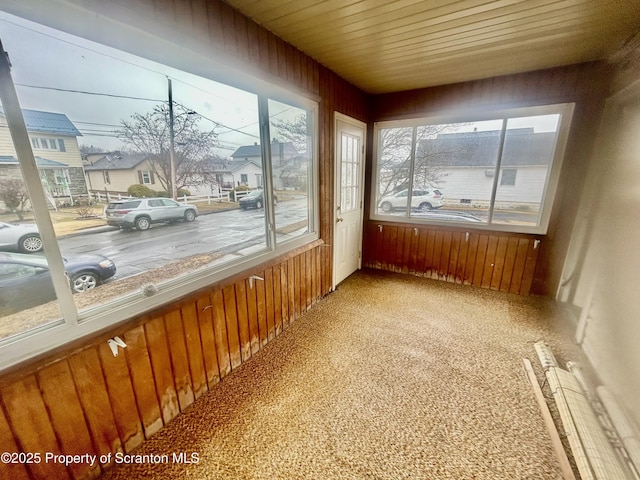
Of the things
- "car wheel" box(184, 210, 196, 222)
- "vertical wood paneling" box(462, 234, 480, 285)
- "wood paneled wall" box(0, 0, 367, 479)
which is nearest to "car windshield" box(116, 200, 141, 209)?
"car wheel" box(184, 210, 196, 222)

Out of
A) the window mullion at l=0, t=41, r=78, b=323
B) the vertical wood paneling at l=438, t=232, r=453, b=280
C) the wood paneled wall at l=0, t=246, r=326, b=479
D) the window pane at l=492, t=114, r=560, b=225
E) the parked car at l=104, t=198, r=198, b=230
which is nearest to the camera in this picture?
the window mullion at l=0, t=41, r=78, b=323

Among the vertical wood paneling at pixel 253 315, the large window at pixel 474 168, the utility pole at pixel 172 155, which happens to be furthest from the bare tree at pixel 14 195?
the large window at pixel 474 168

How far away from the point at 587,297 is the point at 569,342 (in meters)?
0.41

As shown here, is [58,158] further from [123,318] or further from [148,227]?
[123,318]

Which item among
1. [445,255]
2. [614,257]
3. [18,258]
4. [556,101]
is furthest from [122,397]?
[556,101]

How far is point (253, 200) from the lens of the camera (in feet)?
6.33

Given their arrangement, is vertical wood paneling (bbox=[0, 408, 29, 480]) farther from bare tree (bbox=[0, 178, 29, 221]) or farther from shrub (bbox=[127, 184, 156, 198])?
shrub (bbox=[127, 184, 156, 198])

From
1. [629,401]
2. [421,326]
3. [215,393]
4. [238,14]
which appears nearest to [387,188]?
[421,326]

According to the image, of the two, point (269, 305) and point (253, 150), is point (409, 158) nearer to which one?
point (253, 150)

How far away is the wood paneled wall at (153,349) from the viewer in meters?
1.00

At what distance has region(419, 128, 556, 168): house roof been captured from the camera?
2.64 metres

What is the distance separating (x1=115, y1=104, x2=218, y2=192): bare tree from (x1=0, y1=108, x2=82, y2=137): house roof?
0.53 ft

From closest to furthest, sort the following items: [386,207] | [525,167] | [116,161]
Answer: [116,161] → [525,167] → [386,207]

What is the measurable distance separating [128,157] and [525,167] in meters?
3.50
